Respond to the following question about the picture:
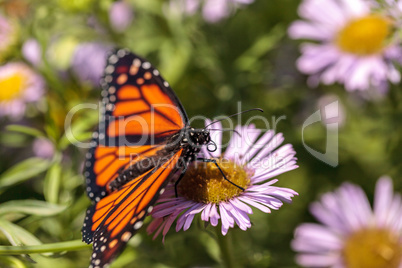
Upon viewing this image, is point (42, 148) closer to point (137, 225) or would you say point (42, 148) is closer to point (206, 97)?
point (206, 97)

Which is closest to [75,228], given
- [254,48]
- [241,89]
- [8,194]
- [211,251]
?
[211,251]

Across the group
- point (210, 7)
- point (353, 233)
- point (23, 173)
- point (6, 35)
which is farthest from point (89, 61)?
point (353, 233)

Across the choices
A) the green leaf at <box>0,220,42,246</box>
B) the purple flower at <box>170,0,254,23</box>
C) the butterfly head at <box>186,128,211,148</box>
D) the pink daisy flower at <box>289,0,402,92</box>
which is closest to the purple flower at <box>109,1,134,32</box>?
the purple flower at <box>170,0,254,23</box>

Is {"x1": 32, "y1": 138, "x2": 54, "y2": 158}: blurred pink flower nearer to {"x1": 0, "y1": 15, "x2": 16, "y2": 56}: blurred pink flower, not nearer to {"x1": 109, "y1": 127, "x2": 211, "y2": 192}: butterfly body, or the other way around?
{"x1": 0, "y1": 15, "x2": 16, "y2": 56}: blurred pink flower

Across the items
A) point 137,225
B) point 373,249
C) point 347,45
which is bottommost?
point 373,249

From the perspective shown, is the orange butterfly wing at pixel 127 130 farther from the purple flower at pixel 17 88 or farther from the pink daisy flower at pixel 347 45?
the purple flower at pixel 17 88

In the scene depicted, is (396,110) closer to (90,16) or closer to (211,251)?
(211,251)
